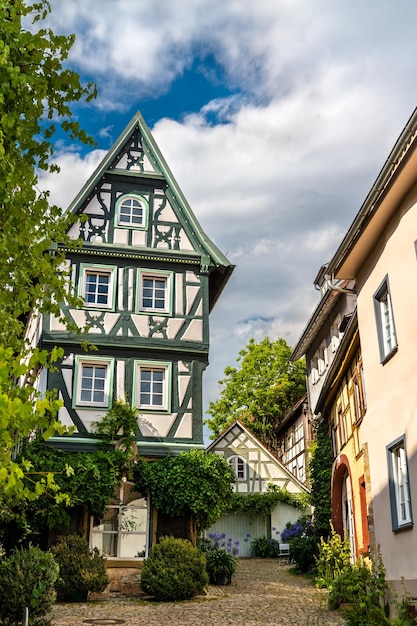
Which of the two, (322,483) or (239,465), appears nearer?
(322,483)

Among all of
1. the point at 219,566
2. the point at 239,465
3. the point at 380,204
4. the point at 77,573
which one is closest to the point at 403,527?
the point at 380,204

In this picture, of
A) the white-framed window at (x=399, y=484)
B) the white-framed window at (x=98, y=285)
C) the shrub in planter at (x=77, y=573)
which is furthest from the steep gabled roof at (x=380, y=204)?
the white-framed window at (x=98, y=285)

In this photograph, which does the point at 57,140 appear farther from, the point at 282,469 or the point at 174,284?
the point at 282,469

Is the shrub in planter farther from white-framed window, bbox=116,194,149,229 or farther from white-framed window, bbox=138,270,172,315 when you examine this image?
white-framed window, bbox=116,194,149,229

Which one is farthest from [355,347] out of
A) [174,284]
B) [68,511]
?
[68,511]

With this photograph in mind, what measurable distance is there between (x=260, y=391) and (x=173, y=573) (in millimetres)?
25235

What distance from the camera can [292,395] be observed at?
40031 millimetres

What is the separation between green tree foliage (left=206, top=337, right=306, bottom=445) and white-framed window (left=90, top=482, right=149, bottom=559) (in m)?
21.8

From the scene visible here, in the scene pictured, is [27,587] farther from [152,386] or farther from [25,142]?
[152,386]

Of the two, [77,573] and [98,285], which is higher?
[98,285]

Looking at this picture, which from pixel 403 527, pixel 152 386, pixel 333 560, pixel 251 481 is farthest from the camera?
pixel 251 481

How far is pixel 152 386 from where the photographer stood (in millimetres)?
18766

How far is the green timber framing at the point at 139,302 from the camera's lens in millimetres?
18266

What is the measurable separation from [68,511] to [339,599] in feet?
Answer: 22.8
